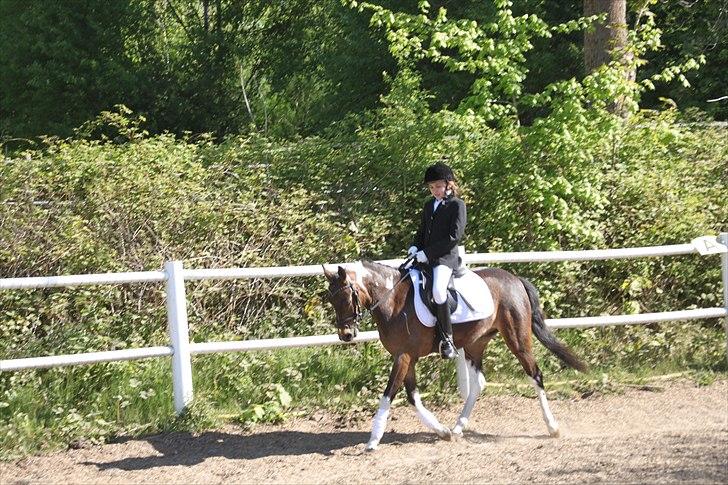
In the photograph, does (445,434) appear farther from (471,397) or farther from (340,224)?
(340,224)

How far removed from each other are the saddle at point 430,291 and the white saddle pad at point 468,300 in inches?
1.2

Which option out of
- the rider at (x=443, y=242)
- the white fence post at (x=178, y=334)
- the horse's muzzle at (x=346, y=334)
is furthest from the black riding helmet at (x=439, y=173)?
the white fence post at (x=178, y=334)

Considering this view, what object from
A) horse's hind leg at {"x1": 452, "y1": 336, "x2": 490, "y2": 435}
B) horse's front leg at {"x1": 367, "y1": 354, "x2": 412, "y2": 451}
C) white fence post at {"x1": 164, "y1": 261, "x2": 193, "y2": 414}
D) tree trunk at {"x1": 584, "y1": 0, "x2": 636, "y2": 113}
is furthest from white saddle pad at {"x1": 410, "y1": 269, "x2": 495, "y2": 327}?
tree trunk at {"x1": 584, "y1": 0, "x2": 636, "y2": 113}

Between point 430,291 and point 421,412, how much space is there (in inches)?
41.4

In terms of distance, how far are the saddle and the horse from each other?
0.12m

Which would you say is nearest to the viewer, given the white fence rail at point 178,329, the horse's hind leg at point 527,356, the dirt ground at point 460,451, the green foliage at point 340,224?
the dirt ground at point 460,451

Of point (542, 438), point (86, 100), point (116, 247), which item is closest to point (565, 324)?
point (542, 438)

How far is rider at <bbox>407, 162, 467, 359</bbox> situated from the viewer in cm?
854

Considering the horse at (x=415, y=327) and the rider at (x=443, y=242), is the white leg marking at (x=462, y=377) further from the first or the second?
the rider at (x=443, y=242)

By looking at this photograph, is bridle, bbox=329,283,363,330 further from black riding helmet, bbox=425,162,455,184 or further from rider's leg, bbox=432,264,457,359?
black riding helmet, bbox=425,162,455,184

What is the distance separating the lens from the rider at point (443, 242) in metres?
8.54

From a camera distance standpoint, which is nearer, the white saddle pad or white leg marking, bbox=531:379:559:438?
the white saddle pad

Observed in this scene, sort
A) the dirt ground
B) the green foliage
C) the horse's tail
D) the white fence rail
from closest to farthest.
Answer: the dirt ground
the white fence rail
the horse's tail
the green foliage

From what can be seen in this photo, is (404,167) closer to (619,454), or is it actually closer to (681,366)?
(681,366)
